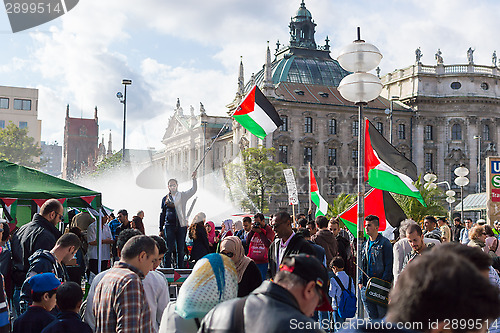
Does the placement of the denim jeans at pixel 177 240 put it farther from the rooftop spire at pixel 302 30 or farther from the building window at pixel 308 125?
the rooftop spire at pixel 302 30

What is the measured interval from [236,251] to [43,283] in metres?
1.99

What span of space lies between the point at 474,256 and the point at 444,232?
25.8 feet

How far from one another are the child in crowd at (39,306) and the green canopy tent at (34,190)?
581 cm

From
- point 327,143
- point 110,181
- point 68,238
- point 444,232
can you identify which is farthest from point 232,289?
point 327,143

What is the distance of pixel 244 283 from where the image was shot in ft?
20.0

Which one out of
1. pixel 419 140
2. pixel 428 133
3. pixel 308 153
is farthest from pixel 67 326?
pixel 428 133

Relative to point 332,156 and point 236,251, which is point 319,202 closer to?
point 236,251

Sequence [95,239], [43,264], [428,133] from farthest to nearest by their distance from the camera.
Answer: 1. [428,133]
2. [95,239]
3. [43,264]

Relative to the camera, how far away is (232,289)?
155 inches

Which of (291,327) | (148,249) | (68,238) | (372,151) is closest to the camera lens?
(291,327)

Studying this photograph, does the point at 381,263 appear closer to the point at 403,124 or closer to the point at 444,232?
the point at 444,232

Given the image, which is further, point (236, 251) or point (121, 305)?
point (236, 251)

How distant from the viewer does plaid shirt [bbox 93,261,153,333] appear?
4227 mm

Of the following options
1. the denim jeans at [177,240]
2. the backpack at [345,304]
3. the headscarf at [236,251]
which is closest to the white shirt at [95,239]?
the denim jeans at [177,240]
